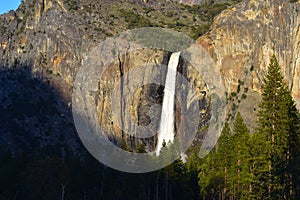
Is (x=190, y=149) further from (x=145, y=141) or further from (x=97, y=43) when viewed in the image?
(x=97, y=43)

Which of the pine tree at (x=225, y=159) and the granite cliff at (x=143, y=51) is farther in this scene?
the granite cliff at (x=143, y=51)

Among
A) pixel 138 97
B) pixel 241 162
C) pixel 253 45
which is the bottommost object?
pixel 241 162

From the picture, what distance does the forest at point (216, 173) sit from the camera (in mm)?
45969

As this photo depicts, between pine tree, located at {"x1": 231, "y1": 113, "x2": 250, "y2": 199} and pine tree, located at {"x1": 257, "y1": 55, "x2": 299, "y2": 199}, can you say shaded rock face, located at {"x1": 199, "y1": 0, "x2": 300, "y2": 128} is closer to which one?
pine tree, located at {"x1": 231, "y1": 113, "x2": 250, "y2": 199}

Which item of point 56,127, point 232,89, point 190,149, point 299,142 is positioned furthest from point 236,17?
point 299,142

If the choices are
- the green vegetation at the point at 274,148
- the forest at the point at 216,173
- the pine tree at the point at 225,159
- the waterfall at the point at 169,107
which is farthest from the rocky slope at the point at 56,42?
the green vegetation at the point at 274,148

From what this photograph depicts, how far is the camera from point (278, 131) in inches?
1796

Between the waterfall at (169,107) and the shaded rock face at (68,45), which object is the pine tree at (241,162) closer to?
the waterfall at (169,107)

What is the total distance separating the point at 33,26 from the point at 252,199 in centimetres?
10579

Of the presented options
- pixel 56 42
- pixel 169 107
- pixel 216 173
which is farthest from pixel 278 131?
pixel 56 42

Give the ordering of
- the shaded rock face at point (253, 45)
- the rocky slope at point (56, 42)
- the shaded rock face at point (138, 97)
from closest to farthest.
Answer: the shaded rock face at point (253, 45) → the shaded rock face at point (138, 97) → the rocky slope at point (56, 42)

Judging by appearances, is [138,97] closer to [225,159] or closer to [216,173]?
[216,173]

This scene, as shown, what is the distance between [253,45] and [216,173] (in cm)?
4410

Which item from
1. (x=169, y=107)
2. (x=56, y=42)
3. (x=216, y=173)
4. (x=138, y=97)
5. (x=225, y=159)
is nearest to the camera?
(x=225, y=159)
